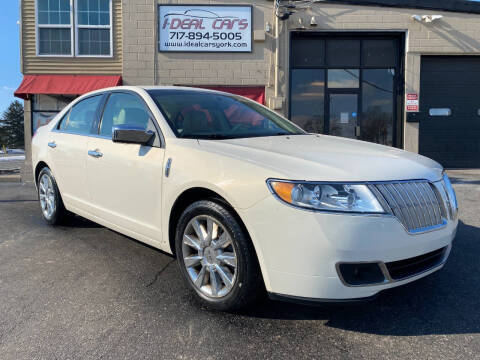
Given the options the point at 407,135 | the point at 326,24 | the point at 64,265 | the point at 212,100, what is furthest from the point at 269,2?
the point at 64,265

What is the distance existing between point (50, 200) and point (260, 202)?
336 centimetres

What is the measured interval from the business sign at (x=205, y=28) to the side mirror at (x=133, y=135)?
30.3ft

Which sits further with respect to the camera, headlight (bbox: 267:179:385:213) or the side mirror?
the side mirror

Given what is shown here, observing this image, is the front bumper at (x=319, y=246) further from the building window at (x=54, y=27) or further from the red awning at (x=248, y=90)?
the building window at (x=54, y=27)

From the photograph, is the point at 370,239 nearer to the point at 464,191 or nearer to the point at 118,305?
the point at 118,305

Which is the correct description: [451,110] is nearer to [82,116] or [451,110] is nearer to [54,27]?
[82,116]

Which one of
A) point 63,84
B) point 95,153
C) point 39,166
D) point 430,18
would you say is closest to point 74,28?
point 63,84

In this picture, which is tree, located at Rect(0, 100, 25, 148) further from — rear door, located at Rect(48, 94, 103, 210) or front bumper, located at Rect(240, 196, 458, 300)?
front bumper, located at Rect(240, 196, 458, 300)

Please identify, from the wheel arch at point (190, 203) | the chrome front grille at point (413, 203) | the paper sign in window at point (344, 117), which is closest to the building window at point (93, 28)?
the paper sign in window at point (344, 117)

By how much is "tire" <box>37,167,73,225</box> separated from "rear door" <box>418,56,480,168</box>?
10.7 metres

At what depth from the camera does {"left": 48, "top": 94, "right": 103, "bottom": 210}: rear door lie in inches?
156

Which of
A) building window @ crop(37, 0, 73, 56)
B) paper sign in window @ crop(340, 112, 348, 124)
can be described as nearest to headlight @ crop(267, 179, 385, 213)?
paper sign in window @ crop(340, 112, 348, 124)

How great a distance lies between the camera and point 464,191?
7.51 meters

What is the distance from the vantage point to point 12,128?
82438 mm
